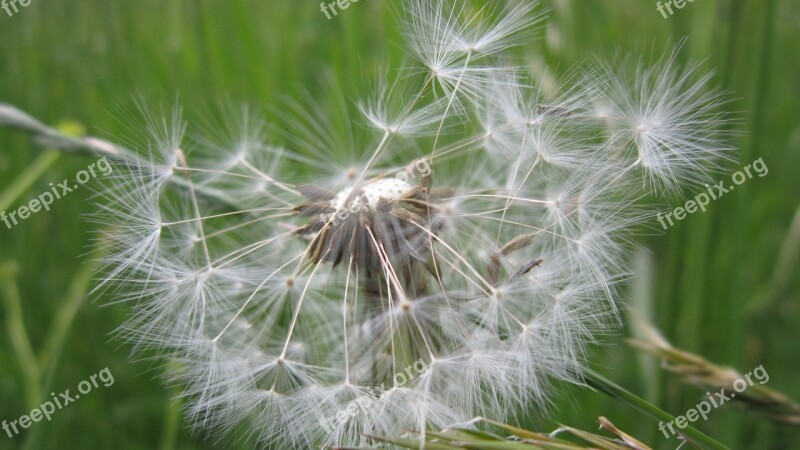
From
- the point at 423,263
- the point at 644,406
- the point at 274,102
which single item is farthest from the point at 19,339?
the point at 644,406

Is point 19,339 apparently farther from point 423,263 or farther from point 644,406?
point 644,406

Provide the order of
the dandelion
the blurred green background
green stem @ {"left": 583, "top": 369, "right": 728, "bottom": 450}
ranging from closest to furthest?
green stem @ {"left": 583, "top": 369, "right": 728, "bottom": 450} → the dandelion → the blurred green background

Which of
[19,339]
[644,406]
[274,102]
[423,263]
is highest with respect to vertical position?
[274,102]

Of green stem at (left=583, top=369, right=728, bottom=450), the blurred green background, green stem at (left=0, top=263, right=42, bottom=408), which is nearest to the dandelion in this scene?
green stem at (left=583, top=369, right=728, bottom=450)

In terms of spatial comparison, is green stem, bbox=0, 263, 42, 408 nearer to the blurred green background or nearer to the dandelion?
the blurred green background

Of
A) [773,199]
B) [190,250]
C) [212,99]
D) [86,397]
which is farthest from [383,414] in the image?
[773,199]

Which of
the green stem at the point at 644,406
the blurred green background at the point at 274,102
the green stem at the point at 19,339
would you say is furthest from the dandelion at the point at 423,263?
the green stem at the point at 19,339
